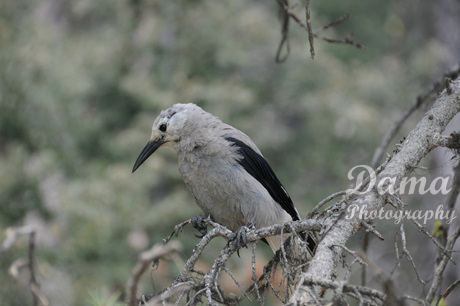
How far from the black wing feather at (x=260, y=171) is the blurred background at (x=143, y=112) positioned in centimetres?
164

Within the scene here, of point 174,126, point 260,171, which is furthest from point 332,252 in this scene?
point 174,126

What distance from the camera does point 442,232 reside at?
3.18 meters

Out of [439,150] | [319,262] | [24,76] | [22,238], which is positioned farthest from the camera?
[24,76]

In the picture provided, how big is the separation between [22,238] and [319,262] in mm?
5234

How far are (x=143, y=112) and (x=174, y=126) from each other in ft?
13.5

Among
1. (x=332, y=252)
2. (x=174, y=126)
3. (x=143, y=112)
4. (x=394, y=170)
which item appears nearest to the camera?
(x=332, y=252)

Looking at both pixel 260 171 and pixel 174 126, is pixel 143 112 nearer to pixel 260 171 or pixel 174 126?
pixel 174 126

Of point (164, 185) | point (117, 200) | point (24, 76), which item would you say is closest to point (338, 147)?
point (164, 185)

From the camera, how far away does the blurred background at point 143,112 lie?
24.3 ft

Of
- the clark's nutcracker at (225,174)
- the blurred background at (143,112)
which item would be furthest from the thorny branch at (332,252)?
the blurred background at (143,112)

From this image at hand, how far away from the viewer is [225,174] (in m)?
4.10

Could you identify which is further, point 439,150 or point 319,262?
point 439,150

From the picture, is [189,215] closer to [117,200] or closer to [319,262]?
[117,200]

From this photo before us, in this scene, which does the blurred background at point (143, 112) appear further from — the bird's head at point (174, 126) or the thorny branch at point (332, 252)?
the thorny branch at point (332, 252)
